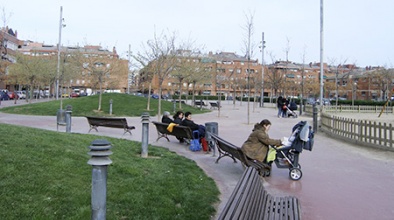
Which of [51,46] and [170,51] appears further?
[51,46]

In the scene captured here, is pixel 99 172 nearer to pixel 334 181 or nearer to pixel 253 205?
pixel 253 205

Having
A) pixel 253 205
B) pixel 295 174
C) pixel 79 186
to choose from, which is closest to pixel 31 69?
pixel 295 174

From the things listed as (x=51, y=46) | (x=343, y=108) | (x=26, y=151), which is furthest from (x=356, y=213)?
(x=51, y=46)

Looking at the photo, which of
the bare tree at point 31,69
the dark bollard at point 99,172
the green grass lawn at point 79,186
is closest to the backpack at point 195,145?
the green grass lawn at point 79,186

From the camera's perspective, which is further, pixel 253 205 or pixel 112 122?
pixel 112 122

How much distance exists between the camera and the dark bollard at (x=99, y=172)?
330 cm

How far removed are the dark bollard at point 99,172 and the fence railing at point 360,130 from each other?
10381 mm

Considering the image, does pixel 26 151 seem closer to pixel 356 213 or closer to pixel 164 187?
pixel 164 187

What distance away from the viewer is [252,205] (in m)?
3.64

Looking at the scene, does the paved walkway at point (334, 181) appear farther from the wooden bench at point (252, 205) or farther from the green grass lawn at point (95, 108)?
the green grass lawn at point (95, 108)

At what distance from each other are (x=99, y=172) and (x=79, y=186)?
212 cm

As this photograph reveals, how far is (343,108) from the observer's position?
39.7m

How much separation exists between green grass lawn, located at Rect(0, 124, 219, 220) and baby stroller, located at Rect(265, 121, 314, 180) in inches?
68.0

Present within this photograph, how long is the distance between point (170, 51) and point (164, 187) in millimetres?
19471
